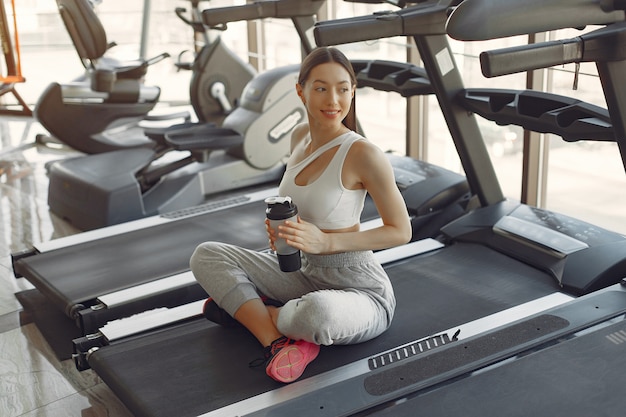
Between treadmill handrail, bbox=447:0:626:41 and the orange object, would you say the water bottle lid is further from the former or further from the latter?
the orange object

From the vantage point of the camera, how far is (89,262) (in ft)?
9.64

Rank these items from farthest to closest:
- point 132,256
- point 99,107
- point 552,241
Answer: point 99,107
point 132,256
point 552,241

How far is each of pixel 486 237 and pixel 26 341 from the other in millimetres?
1664

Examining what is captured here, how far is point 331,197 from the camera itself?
2010 mm

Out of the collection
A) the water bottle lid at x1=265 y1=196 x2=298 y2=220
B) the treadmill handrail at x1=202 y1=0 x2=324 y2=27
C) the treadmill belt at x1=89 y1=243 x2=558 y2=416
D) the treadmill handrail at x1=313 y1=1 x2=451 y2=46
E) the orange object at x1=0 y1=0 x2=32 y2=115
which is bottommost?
the treadmill belt at x1=89 y1=243 x2=558 y2=416

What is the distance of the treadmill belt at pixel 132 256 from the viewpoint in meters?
2.70

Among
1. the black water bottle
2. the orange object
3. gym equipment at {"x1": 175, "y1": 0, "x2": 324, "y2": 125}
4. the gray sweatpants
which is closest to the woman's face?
the black water bottle

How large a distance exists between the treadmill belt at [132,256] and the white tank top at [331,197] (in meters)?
0.93

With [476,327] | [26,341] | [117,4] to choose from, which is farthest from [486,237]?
[117,4]

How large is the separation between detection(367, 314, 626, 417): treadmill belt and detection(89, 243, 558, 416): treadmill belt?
31cm

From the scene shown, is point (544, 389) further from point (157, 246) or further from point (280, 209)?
point (157, 246)

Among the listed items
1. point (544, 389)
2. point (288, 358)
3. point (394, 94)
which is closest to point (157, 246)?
point (288, 358)

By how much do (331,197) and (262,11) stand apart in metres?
1.66

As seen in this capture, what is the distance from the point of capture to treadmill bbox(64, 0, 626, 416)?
188 cm
